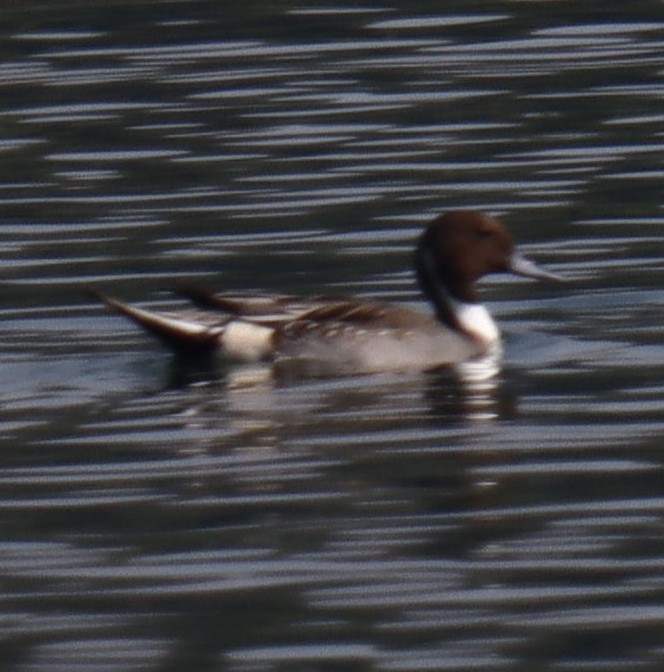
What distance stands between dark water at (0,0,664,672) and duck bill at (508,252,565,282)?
0.16 metres

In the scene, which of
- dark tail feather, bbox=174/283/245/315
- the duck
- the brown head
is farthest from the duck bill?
dark tail feather, bbox=174/283/245/315

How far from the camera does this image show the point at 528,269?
1288 centimetres

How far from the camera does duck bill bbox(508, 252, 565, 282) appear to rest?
12.8 metres

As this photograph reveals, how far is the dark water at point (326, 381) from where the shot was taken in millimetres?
8094

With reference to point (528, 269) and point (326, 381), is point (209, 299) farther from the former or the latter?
point (528, 269)

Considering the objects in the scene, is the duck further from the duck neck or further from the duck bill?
the duck bill

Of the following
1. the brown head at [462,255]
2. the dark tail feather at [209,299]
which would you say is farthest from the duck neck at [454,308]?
the dark tail feather at [209,299]

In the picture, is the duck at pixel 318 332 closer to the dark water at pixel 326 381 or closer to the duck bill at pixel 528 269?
the dark water at pixel 326 381

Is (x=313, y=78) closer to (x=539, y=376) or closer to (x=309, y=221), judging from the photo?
(x=309, y=221)

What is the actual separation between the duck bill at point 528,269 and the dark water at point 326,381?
0.16m

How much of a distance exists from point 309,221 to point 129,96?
3.22 metres

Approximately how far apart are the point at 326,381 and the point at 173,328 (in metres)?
0.71

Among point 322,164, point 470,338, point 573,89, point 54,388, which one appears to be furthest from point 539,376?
point 573,89

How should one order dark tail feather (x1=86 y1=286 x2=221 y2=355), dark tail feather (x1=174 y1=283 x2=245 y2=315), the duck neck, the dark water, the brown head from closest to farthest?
the dark water
dark tail feather (x1=174 y1=283 x2=245 y2=315)
dark tail feather (x1=86 y1=286 x2=221 y2=355)
the duck neck
the brown head
